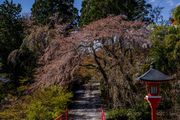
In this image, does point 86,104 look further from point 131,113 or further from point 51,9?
point 51,9

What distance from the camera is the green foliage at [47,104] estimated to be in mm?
18578

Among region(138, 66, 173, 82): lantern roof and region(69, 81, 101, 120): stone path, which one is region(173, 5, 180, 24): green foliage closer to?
region(69, 81, 101, 120): stone path

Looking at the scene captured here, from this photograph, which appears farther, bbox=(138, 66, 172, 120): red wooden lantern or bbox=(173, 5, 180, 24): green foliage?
bbox=(173, 5, 180, 24): green foliage

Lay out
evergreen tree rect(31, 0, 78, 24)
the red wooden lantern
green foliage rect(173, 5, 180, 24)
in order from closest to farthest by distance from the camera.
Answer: the red wooden lantern < green foliage rect(173, 5, 180, 24) < evergreen tree rect(31, 0, 78, 24)

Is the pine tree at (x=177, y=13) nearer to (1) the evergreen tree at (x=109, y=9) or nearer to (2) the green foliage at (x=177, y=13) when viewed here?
(2) the green foliage at (x=177, y=13)

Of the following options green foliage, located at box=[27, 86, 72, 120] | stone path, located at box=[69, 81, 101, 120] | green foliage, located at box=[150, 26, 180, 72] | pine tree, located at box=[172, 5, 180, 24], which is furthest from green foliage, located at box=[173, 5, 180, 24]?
green foliage, located at box=[27, 86, 72, 120]

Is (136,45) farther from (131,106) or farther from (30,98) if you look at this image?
(30,98)

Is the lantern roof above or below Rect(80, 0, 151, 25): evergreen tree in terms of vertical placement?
below

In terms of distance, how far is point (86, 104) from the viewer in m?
27.8

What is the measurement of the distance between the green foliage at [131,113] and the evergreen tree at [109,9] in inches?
582

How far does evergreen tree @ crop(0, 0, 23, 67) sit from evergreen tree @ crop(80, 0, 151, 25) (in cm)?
584

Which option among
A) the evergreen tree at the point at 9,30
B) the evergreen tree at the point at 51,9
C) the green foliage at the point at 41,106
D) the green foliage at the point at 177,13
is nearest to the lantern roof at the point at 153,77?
the green foliage at the point at 41,106

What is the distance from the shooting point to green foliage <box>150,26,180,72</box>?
20.9 meters

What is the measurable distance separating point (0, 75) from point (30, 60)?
2798 millimetres
